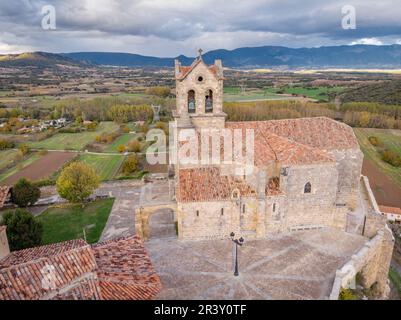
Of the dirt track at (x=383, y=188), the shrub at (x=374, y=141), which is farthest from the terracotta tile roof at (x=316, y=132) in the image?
the shrub at (x=374, y=141)

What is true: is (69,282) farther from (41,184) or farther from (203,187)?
(41,184)

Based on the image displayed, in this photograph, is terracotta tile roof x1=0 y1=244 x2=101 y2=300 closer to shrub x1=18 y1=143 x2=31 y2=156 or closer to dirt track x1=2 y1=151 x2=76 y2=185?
dirt track x1=2 y1=151 x2=76 y2=185

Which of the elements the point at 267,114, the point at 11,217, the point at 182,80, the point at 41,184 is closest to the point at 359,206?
the point at 182,80

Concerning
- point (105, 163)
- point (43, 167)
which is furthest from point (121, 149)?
point (43, 167)

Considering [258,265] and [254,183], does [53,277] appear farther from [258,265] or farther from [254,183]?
[254,183]

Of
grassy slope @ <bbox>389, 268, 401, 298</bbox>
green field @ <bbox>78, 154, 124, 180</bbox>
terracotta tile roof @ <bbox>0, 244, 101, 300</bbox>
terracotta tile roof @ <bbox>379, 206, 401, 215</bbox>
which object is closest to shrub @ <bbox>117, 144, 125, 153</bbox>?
green field @ <bbox>78, 154, 124, 180</bbox>

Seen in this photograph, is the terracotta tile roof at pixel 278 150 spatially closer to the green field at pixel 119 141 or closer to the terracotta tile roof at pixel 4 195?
the terracotta tile roof at pixel 4 195
